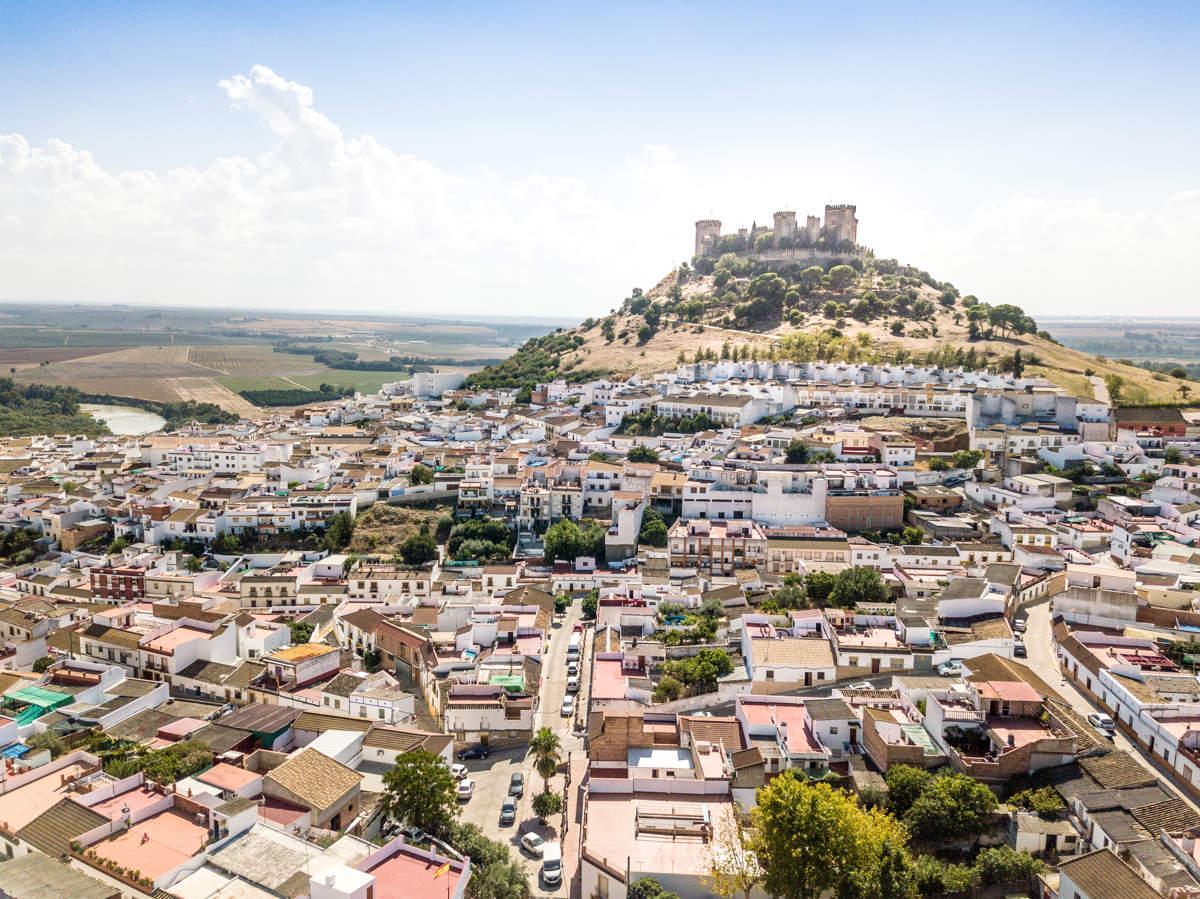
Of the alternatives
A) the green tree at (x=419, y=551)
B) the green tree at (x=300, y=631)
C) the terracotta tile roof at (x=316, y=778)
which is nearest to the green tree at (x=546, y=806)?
the terracotta tile roof at (x=316, y=778)

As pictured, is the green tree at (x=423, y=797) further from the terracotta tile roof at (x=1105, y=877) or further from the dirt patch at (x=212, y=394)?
the dirt patch at (x=212, y=394)

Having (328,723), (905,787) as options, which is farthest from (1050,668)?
(328,723)

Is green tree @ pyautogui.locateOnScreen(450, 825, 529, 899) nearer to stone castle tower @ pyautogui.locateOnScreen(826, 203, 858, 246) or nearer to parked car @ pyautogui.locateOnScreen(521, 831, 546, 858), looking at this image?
parked car @ pyautogui.locateOnScreen(521, 831, 546, 858)

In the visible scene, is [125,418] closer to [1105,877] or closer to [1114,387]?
[1114,387]

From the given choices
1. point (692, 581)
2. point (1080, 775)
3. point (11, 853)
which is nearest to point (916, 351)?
point (692, 581)

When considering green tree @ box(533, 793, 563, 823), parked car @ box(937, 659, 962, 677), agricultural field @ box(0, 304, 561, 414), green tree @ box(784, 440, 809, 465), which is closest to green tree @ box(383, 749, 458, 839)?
green tree @ box(533, 793, 563, 823)

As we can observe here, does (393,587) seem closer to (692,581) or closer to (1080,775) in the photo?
(692,581)
